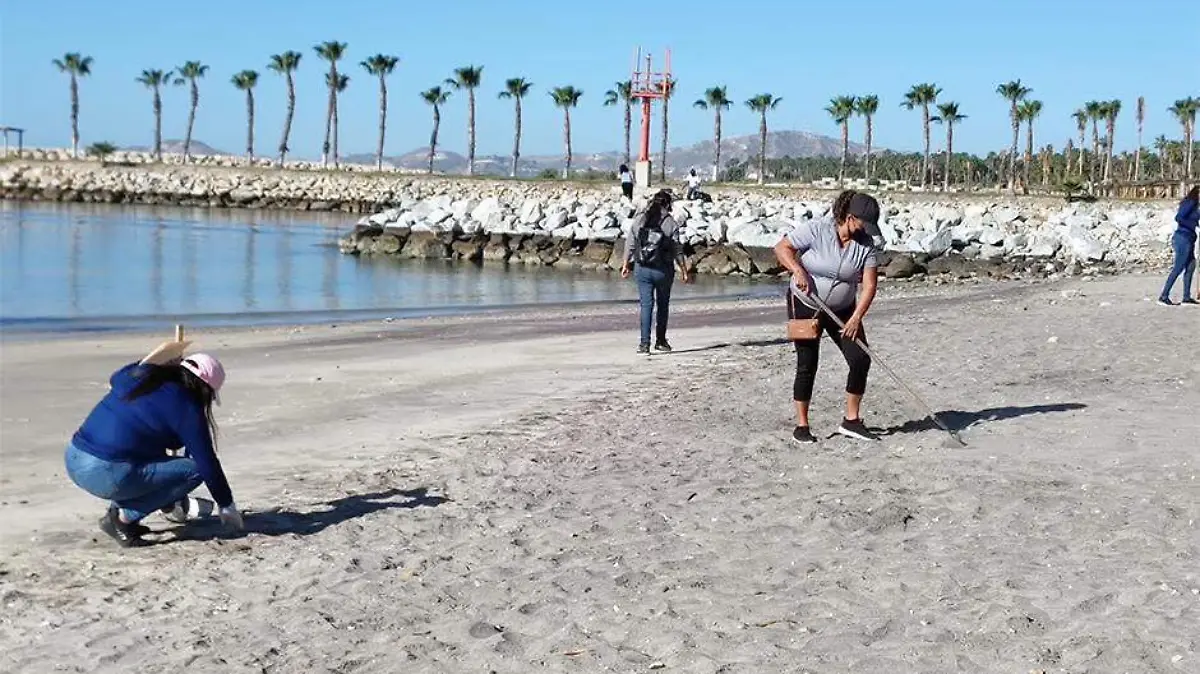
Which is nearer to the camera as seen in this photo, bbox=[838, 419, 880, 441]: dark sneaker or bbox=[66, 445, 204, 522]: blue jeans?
bbox=[66, 445, 204, 522]: blue jeans

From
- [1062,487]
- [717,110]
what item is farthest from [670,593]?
[717,110]

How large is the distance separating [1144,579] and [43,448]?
23.2 feet

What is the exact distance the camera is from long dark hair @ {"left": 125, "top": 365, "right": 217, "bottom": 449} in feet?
20.1

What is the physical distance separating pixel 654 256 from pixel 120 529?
7.80 meters

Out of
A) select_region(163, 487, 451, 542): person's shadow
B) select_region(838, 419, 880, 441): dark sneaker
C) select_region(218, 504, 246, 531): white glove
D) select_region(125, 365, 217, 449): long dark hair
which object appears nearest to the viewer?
select_region(125, 365, 217, 449): long dark hair

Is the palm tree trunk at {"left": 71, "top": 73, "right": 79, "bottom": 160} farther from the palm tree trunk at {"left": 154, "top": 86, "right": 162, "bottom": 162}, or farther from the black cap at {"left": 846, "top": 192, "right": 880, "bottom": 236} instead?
the black cap at {"left": 846, "top": 192, "right": 880, "bottom": 236}

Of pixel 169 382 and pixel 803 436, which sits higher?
pixel 169 382

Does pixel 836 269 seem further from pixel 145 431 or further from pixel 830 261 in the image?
pixel 145 431

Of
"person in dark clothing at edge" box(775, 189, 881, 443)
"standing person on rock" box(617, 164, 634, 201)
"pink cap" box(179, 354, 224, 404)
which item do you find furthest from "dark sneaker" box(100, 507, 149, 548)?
"standing person on rock" box(617, 164, 634, 201)

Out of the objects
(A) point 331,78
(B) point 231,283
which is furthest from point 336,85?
(B) point 231,283

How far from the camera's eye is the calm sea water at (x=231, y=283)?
22641mm

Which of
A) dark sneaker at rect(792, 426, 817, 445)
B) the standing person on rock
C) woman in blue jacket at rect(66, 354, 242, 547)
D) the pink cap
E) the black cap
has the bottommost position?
dark sneaker at rect(792, 426, 817, 445)

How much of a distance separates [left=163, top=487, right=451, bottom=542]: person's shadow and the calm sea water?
44.1 ft

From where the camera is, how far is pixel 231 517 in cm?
648
